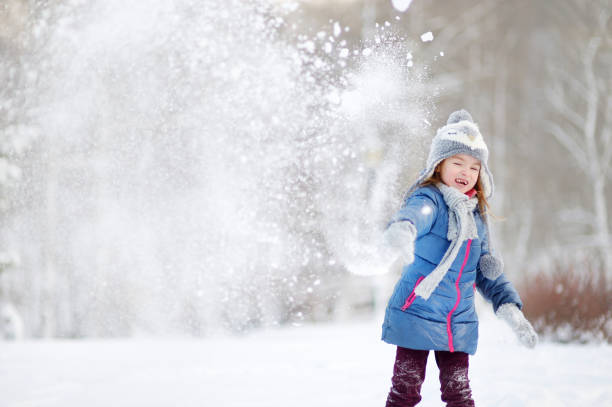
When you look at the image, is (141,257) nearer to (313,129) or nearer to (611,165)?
(313,129)

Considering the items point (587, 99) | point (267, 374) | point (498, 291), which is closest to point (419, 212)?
point (498, 291)

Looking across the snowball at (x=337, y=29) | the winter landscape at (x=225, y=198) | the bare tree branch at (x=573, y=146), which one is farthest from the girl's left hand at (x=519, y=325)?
the bare tree branch at (x=573, y=146)

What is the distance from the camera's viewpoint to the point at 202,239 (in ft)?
15.4

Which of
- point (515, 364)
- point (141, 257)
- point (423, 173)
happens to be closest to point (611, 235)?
point (515, 364)

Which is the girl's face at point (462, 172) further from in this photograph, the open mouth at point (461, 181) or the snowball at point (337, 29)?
the snowball at point (337, 29)

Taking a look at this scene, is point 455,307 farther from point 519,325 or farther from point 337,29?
point 337,29

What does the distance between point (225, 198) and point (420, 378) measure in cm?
290

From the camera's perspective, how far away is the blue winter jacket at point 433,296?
1.88 meters

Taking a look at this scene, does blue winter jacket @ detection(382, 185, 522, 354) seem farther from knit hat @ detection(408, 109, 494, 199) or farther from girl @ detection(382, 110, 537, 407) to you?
knit hat @ detection(408, 109, 494, 199)

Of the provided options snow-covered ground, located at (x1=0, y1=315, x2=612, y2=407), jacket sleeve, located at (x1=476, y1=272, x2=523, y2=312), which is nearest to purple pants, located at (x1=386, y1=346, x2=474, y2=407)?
jacket sleeve, located at (x1=476, y1=272, x2=523, y2=312)

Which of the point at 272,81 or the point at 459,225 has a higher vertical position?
the point at 272,81

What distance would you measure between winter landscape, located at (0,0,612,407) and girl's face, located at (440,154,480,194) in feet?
1.60

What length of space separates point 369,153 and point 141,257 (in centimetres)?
257

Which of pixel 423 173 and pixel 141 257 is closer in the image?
pixel 423 173
